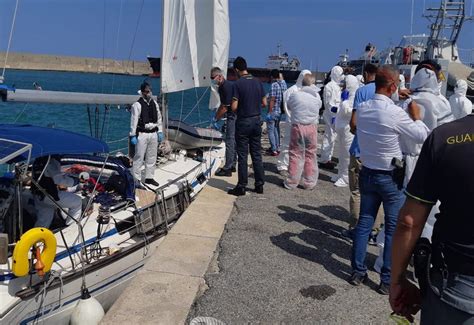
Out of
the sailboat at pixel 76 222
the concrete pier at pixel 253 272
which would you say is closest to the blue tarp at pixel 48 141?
the sailboat at pixel 76 222

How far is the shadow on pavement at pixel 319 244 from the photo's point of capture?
5.30 metres

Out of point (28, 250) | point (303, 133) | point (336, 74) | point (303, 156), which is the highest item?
point (336, 74)

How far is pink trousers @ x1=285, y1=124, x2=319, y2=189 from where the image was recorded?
8094mm

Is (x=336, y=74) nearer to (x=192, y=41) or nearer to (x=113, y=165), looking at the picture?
(x=192, y=41)

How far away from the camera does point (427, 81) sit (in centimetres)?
538

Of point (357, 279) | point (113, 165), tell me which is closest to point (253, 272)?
point (357, 279)

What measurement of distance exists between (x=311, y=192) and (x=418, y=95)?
3.32 meters

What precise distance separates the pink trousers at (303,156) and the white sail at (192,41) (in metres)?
3.12

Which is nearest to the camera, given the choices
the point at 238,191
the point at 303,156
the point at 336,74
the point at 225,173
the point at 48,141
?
the point at 48,141

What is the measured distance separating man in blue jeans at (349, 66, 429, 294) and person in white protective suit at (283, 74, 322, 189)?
329 centimetres

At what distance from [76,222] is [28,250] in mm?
917

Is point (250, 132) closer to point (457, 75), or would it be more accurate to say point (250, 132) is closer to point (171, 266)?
point (171, 266)

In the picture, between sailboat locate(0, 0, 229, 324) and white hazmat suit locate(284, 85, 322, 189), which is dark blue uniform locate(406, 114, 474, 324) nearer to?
sailboat locate(0, 0, 229, 324)

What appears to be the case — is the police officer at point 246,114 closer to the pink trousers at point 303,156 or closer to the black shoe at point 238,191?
the black shoe at point 238,191
